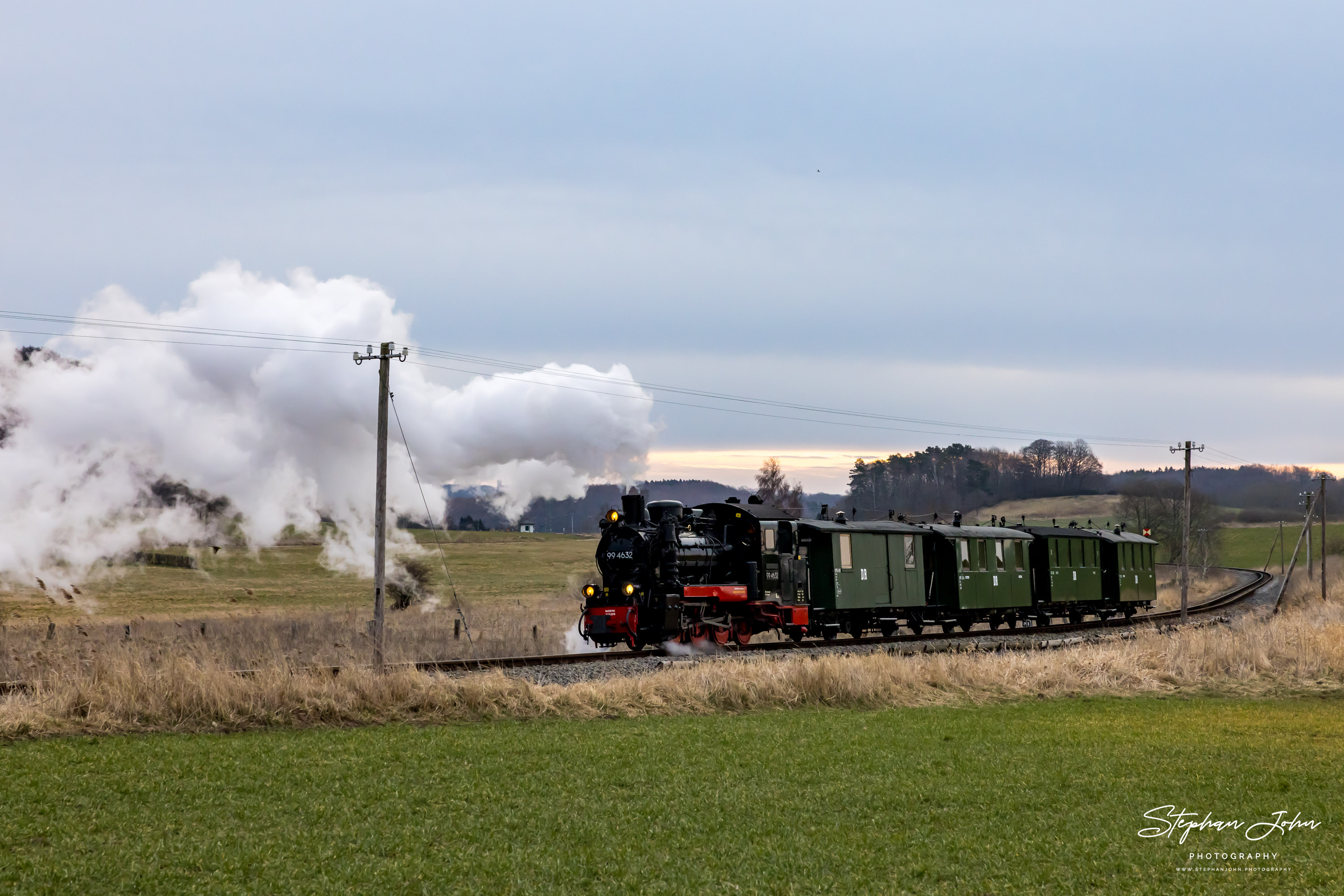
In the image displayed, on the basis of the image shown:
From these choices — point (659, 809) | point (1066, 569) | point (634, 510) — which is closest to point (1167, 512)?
point (1066, 569)

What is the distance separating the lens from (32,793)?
10391 mm

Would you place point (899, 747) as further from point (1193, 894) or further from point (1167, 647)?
point (1167, 647)

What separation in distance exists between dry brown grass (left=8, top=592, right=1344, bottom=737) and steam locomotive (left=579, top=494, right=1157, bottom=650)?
17.5ft

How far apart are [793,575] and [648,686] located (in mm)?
11428

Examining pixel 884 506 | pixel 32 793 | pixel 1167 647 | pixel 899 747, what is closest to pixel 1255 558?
pixel 884 506

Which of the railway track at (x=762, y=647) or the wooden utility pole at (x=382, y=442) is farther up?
the wooden utility pole at (x=382, y=442)

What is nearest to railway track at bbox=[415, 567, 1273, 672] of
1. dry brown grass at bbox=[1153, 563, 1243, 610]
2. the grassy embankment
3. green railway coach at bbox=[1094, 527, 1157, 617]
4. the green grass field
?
green railway coach at bbox=[1094, 527, 1157, 617]

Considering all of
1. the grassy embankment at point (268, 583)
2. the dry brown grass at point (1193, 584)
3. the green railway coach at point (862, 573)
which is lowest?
the dry brown grass at point (1193, 584)

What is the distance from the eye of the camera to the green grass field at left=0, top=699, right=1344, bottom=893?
8.54 metres

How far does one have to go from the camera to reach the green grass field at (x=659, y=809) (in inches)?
336

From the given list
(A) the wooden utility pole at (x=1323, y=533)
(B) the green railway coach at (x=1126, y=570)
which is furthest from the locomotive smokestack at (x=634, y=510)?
(A) the wooden utility pole at (x=1323, y=533)

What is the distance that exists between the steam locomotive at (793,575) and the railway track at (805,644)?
22.1 inches

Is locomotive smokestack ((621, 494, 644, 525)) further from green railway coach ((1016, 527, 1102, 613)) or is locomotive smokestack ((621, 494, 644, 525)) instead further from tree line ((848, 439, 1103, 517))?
tree line ((848, 439, 1103, 517))

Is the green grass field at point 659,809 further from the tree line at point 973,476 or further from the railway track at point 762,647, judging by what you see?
the tree line at point 973,476
